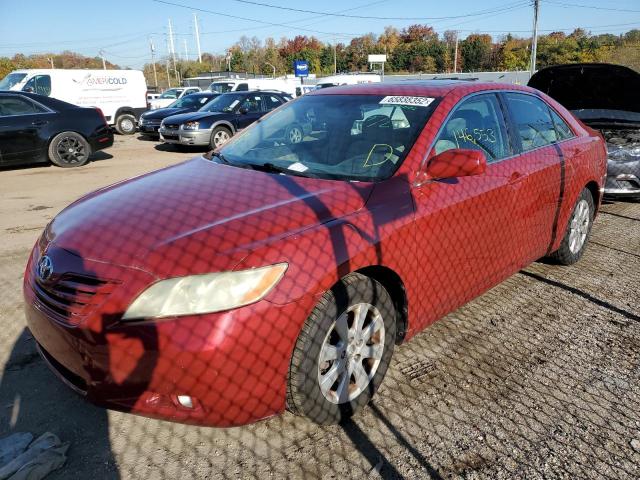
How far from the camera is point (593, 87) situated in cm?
663

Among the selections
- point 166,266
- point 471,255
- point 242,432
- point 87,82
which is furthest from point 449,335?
point 87,82

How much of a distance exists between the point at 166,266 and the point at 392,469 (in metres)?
1.34

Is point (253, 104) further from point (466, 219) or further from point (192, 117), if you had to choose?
point (466, 219)

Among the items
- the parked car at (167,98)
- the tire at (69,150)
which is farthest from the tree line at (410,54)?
the tire at (69,150)

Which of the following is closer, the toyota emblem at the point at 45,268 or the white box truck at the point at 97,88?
the toyota emblem at the point at 45,268

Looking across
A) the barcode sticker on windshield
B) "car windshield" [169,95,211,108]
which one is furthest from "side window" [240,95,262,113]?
the barcode sticker on windshield

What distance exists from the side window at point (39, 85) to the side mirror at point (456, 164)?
1612 cm

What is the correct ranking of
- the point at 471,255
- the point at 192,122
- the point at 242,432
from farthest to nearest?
1. the point at 192,122
2. the point at 471,255
3. the point at 242,432

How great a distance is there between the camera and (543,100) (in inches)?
164

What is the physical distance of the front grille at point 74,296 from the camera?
206 cm

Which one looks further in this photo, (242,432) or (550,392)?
(550,392)

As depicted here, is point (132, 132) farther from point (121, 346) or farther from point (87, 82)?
point (121, 346)

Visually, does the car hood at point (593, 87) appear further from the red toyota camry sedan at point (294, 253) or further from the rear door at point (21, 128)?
the rear door at point (21, 128)

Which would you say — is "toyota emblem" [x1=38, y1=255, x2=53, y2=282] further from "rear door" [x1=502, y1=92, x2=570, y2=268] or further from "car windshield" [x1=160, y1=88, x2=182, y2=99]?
"car windshield" [x1=160, y1=88, x2=182, y2=99]
